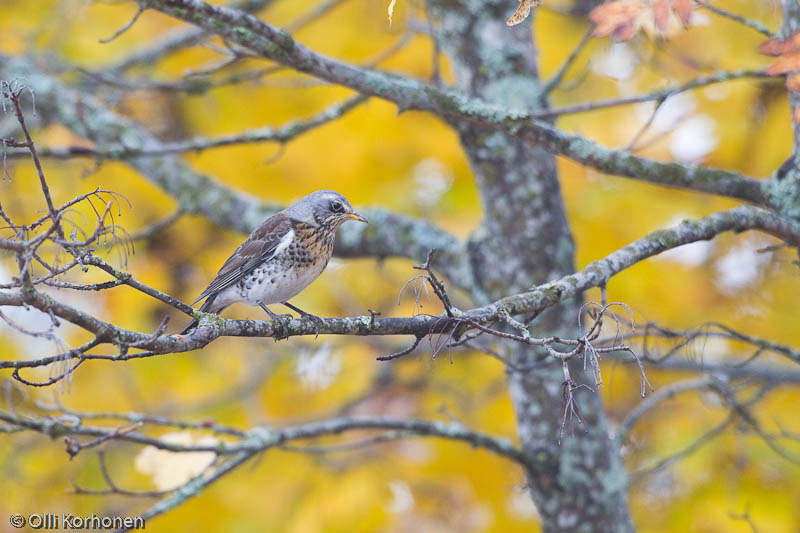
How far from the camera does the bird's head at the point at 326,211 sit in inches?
171

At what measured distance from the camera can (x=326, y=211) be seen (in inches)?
172

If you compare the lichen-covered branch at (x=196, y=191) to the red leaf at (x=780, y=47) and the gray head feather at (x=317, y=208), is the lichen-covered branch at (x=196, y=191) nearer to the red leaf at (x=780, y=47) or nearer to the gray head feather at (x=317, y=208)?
the gray head feather at (x=317, y=208)

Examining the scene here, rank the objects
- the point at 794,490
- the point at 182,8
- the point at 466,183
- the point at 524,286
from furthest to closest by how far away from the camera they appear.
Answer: the point at 466,183 → the point at 794,490 → the point at 524,286 → the point at 182,8

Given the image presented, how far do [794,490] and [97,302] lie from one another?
19.0ft

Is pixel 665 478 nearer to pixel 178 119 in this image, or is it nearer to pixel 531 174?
pixel 531 174

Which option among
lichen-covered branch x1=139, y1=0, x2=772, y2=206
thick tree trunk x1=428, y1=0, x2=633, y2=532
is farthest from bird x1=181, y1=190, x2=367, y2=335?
lichen-covered branch x1=139, y1=0, x2=772, y2=206

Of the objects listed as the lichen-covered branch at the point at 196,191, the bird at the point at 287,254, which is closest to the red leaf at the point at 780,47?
the lichen-covered branch at the point at 196,191

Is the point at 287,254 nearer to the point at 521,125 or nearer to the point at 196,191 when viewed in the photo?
the point at 196,191

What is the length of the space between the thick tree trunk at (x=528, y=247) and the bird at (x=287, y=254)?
0.78 m

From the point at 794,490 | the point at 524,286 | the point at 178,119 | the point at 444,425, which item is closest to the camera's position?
the point at 444,425

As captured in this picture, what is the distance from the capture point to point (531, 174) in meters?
4.31

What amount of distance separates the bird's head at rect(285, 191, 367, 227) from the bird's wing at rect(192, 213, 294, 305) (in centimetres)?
10

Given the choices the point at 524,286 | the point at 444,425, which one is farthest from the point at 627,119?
the point at 444,425

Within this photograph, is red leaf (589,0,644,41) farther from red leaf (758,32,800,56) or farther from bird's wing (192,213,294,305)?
bird's wing (192,213,294,305)
